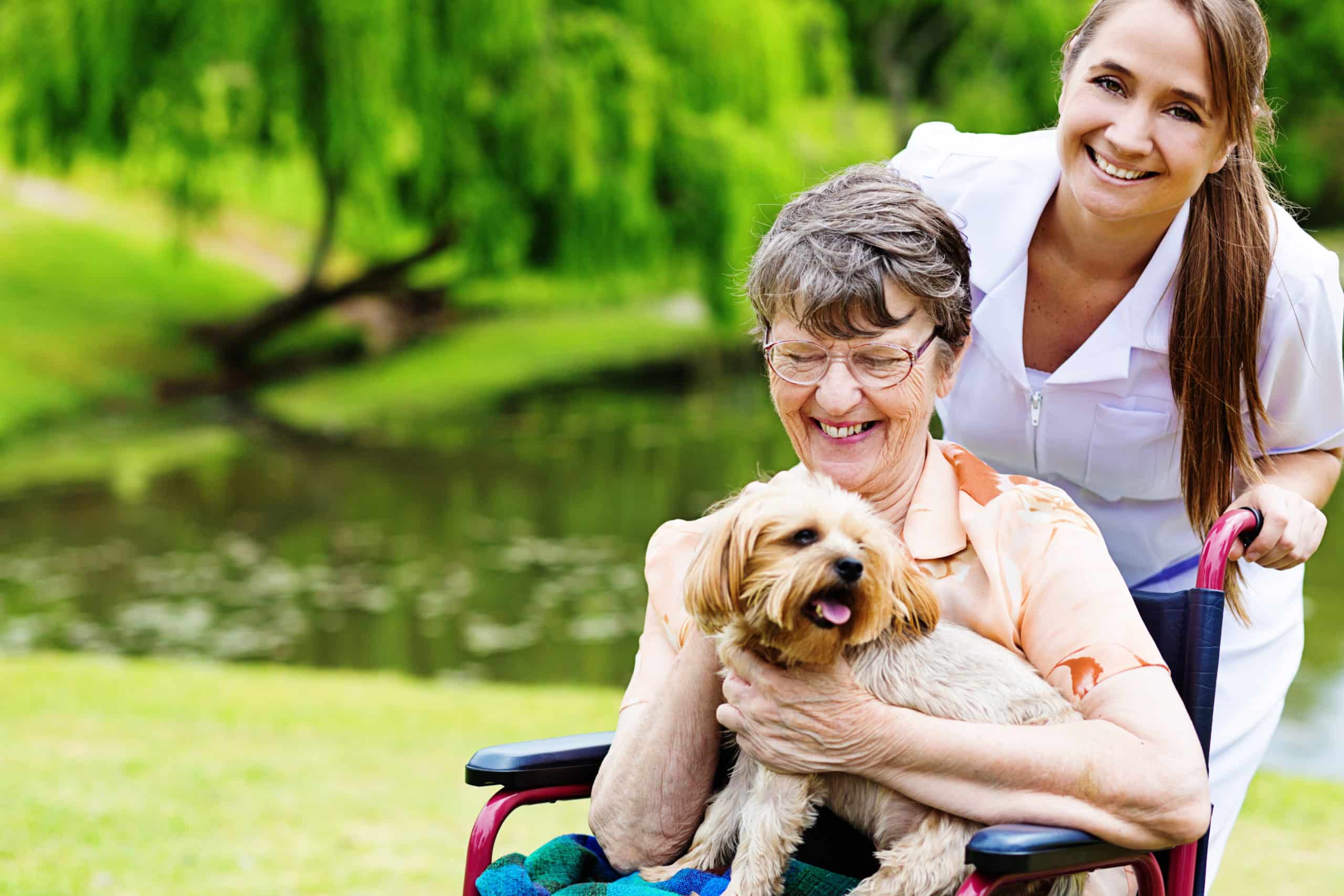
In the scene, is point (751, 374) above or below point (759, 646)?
below

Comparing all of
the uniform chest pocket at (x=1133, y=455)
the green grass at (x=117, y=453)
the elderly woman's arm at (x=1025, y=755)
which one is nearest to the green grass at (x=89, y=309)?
the green grass at (x=117, y=453)

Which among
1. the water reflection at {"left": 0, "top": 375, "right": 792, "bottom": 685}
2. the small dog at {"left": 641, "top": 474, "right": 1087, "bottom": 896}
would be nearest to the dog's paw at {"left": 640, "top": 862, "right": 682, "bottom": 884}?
the small dog at {"left": 641, "top": 474, "right": 1087, "bottom": 896}

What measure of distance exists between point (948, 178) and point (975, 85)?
56.1 ft

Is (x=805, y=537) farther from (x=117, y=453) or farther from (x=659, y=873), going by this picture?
(x=117, y=453)

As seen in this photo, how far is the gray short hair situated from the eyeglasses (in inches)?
1.1

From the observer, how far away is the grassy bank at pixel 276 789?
4977 millimetres

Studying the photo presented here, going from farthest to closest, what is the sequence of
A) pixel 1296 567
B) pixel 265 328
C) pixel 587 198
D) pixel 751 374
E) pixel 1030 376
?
pixel 751 374 → pixel 265 328 → pixel 587 198 → pixel 1296 567 → pixel 1030 376

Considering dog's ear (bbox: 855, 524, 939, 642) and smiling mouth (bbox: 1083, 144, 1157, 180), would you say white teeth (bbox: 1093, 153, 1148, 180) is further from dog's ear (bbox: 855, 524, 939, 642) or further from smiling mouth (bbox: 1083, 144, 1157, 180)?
dog's ear (bbox: 855, 524, 939, 642)

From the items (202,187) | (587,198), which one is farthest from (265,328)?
(587,198)

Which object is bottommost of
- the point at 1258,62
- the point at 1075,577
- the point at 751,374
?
the point at 751,374

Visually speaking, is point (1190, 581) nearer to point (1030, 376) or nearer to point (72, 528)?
point (1030, 376)

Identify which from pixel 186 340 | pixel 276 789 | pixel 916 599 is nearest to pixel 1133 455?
pixel 916 599

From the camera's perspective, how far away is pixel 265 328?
15.4 m

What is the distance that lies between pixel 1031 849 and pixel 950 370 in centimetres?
77
